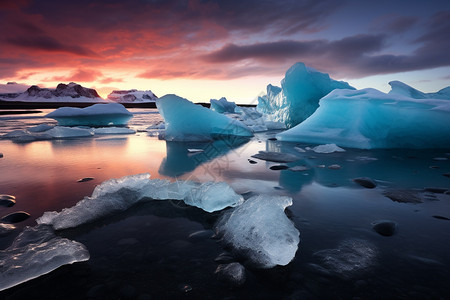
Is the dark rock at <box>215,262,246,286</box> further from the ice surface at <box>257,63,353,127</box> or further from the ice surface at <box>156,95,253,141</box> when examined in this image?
the ice surface at <box>257,63,353,127</box>

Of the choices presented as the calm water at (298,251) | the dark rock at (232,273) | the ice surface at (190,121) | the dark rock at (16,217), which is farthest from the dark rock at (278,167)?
the ice surface at (190,121)

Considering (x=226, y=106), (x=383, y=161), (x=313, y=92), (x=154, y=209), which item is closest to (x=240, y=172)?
(x=154, y=209)

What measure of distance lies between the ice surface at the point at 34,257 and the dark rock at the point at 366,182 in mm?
2488

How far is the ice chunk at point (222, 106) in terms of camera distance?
18.3 meters

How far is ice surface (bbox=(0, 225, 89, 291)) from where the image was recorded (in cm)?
108

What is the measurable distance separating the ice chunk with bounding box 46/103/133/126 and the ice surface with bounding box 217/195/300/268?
12.0m

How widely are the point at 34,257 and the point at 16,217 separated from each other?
0.78 m

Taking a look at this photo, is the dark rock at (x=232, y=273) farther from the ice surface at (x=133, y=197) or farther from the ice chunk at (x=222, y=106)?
the ice chunk at (x=222, y=106)

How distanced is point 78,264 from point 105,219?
0.54 meters

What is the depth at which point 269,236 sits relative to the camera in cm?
128

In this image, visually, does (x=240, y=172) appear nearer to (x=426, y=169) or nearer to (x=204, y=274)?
(x=204, y=274)

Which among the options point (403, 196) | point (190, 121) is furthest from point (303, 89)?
point (403, 196)

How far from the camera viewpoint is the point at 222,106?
61.9ft

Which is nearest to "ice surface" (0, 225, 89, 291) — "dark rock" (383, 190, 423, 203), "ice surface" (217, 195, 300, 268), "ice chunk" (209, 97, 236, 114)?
"ice surface" (217, 195, 300, 268)
